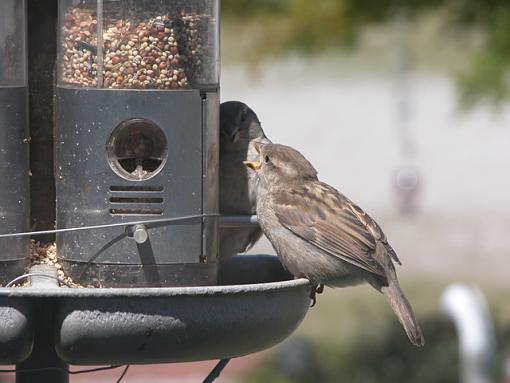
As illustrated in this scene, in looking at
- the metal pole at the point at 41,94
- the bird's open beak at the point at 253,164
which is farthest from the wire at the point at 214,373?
the bird's open beak at the point at 253,164

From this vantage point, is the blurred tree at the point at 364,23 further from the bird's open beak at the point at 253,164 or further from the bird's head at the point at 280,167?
the bird's open beak at the point at 253,164

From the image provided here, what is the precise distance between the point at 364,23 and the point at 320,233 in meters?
4.59

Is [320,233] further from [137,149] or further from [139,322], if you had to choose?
[139,322]

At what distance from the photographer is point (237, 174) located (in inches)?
211

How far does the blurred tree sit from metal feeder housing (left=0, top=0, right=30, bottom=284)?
16.4 feet

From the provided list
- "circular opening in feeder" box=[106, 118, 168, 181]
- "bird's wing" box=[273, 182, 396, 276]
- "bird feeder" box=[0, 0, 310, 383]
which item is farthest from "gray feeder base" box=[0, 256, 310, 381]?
"bird's wing" box=[273, 182, 396, 276]

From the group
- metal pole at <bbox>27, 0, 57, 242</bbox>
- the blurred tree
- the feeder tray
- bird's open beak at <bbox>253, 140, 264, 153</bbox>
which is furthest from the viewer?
the blurred tree

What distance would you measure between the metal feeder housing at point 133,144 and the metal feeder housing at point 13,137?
14 centimetres

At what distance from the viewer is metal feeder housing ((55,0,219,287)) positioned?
4.07 metres

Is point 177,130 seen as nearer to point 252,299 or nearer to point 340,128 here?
point 252,299

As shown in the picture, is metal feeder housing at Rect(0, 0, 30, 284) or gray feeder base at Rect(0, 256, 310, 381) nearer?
gray feeder base at Rect(0, 256, 310, 381)

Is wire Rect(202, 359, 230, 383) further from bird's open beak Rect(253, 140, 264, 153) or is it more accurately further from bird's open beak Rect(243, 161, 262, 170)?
bird's open beak Rect(253, 140, 264, 153)

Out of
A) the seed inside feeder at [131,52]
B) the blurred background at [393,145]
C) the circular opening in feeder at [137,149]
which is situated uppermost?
the seed inside feeder at [131,52]

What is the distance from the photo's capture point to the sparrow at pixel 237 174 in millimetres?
5035
